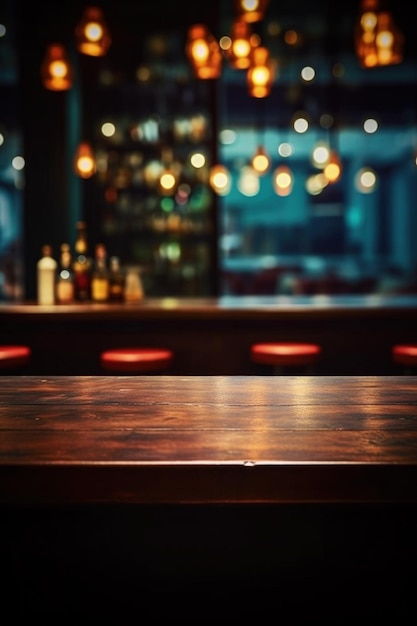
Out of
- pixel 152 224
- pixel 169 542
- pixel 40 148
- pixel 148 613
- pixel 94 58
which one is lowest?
pixel 148 613

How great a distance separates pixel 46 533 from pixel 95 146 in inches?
217

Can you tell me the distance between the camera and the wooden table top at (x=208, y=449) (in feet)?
4.51

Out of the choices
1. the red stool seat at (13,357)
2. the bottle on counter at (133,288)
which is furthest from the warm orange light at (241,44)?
the red stool seat at (13,357)

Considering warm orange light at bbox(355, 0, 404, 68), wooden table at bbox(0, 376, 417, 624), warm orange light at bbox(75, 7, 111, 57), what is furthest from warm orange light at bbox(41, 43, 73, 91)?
wooden table at bbox(0, 376, 417, 624)

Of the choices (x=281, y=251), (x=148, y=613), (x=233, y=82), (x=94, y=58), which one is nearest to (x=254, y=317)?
(x=148, y=613)

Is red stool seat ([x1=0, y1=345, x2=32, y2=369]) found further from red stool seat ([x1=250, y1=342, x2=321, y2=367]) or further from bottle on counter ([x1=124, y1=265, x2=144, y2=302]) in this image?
red stool seat ([x1=250, y1=342, x2=321, y2=367])

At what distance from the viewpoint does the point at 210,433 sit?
159 cm

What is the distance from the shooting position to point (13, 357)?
372 cm

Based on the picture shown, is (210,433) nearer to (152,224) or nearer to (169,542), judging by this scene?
(169,542)

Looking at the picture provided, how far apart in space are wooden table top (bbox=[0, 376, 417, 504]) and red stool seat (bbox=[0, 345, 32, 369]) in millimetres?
1778

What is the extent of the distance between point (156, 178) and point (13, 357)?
3566mm

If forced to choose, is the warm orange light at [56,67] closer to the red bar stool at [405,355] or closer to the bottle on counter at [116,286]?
the bottle on counter at [116,286]

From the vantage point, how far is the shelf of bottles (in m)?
6.81

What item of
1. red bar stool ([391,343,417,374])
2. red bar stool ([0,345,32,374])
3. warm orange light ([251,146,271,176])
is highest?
warm orange light ([251,146,271,176])
